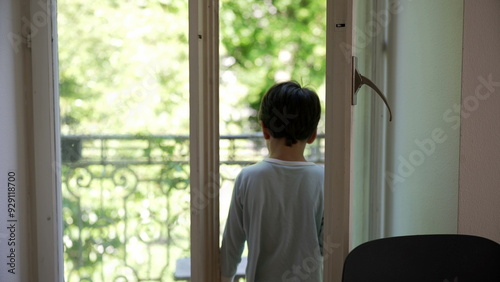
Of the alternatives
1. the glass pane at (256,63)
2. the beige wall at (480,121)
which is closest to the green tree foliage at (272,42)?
the glass pane at (256,63)

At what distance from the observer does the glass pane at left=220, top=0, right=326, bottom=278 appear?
4.78ft

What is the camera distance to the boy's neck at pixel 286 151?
57.9 inches

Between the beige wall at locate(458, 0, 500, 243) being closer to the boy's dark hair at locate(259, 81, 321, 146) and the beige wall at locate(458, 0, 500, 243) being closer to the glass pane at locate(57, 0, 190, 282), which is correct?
the boy's dark hair at locate(259, 81, 321, 146)

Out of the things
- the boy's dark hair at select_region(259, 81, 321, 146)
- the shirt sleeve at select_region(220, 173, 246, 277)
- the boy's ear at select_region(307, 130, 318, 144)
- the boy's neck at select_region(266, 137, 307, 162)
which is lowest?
the shirt sleeve at select_region(220, 173, 246, 277)

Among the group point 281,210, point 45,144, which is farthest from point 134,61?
point 281,210

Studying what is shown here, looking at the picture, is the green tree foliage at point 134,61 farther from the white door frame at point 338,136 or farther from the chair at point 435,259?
the chair at point 435,259

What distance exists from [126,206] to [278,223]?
43 centimetres

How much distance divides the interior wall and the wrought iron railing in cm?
52

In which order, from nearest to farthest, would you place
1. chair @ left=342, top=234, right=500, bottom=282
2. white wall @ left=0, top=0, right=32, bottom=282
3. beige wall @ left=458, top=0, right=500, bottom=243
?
chair @ left=342, top=234, right=500, bottom=282, white wall @ left=0, top=0, right=32, bottom=282, beige wall @ left=458, top=0, right=500, bottom=243

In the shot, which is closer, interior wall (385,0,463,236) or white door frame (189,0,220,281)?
white door frame (189,0,220,281)

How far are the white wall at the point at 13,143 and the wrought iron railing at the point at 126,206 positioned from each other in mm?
115

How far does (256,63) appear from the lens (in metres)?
1.60

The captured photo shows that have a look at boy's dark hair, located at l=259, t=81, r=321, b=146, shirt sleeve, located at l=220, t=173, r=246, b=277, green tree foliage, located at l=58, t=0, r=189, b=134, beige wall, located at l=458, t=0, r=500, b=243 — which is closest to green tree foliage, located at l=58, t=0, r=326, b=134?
green tree foliage, located at l=58, t=0, r=189, b=134

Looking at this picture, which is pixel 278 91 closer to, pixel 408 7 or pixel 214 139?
pixel 214 139
